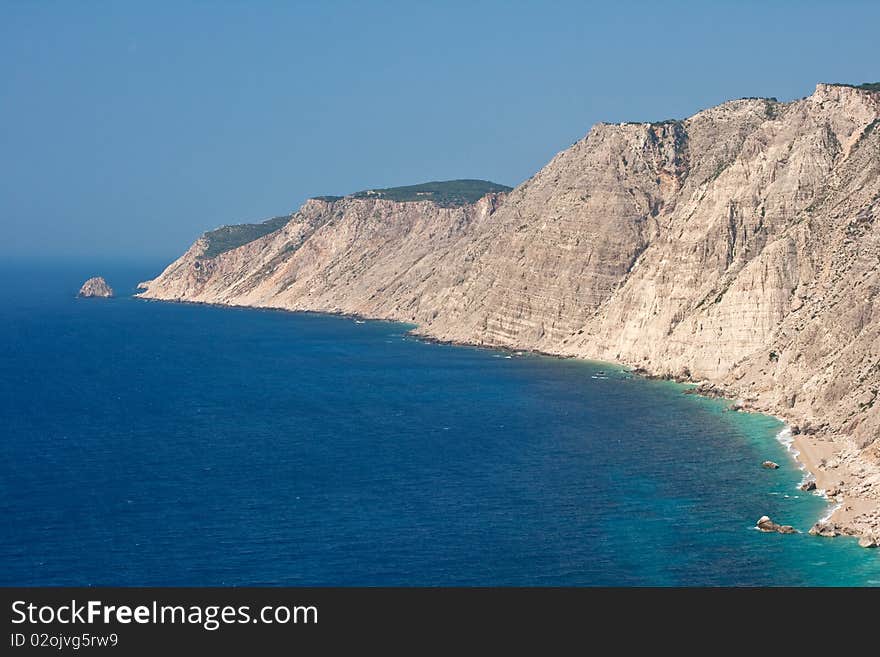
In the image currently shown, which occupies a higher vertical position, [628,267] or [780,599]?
[628,267]

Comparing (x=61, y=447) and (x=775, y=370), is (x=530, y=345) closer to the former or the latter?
(x=775, y=370)

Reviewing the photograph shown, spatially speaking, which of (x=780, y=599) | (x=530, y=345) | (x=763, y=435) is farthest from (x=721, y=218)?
(x=780, y=599)

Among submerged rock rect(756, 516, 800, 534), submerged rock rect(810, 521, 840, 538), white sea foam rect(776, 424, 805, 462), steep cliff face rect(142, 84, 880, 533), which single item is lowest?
submerged rock rect(810, 521, 840, 538)

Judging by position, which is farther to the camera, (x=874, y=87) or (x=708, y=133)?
(x=708, y=133)

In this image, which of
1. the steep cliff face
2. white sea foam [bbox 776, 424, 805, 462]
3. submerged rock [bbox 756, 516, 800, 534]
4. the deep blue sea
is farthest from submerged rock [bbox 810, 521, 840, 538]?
white sea foam [bbox 776, 424, 805, 462]

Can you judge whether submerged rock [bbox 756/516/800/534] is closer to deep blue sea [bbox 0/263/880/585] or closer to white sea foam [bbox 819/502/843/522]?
deep blue sea [bbox 0/263/880/585]

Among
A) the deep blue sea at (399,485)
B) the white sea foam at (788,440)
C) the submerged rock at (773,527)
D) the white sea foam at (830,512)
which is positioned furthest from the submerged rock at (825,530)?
the white sea foam at (788,440)
